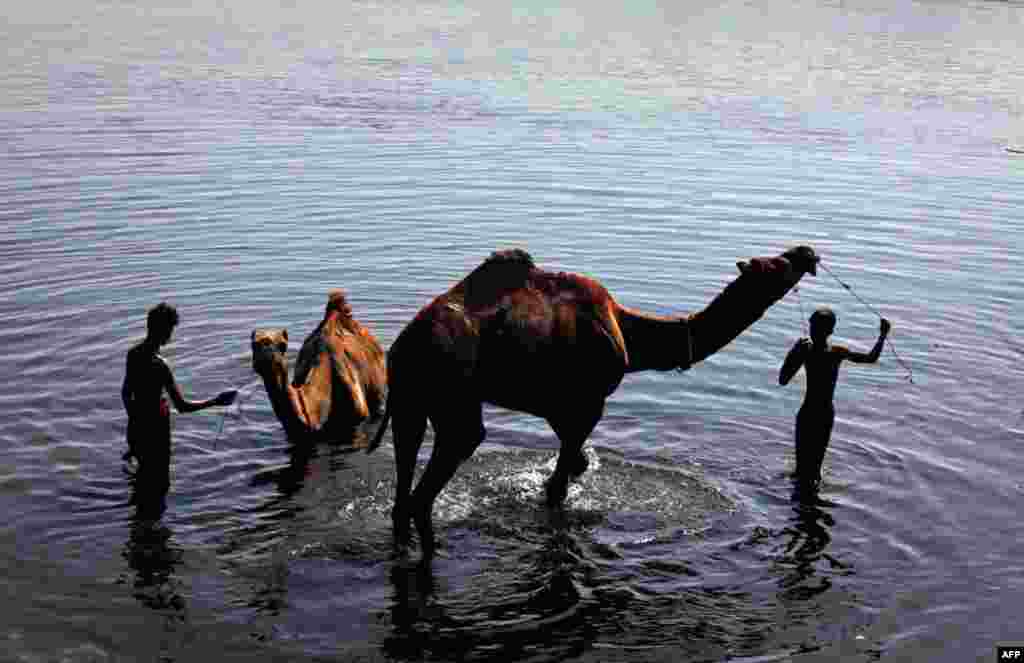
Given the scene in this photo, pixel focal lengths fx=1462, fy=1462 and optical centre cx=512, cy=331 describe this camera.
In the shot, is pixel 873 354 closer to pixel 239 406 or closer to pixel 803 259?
pixel 803 259

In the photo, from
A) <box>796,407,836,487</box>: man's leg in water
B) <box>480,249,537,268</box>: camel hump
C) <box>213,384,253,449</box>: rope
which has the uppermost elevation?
<box>480,249,537,268</box>: camel hump

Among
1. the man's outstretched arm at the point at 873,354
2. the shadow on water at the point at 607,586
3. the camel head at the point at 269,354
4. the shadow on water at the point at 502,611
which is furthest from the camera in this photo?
the man's outstretched arm at the point at 873,354

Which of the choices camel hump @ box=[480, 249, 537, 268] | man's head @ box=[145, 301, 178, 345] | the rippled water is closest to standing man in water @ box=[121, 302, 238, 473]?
man's head @ box=[145, 301, 178, 345]

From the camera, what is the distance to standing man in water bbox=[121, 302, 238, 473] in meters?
11.8

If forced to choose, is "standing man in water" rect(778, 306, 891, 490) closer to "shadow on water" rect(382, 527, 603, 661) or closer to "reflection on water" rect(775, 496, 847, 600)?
"reflection on water" rect(775, 496, 847, 600)

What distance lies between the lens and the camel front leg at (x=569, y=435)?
479 inches

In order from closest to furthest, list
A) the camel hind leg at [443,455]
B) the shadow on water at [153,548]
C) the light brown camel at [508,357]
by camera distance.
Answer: the shadow on water at [153,548]
the light brown camel at [508,357]
the camel hind leg at [443,455]

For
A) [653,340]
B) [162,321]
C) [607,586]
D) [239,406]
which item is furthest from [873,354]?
[239,406]

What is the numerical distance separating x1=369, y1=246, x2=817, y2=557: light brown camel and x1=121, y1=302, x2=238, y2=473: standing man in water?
1636mm

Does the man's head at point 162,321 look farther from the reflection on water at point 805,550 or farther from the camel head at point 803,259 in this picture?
the reflection on water at point 805,550

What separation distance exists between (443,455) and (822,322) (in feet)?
12.1

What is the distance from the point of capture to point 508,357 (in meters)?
11.6

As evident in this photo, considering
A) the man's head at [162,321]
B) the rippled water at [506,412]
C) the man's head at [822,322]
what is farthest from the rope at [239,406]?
the man's head at [822,322]

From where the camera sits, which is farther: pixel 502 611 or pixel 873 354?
pixel 873 354
